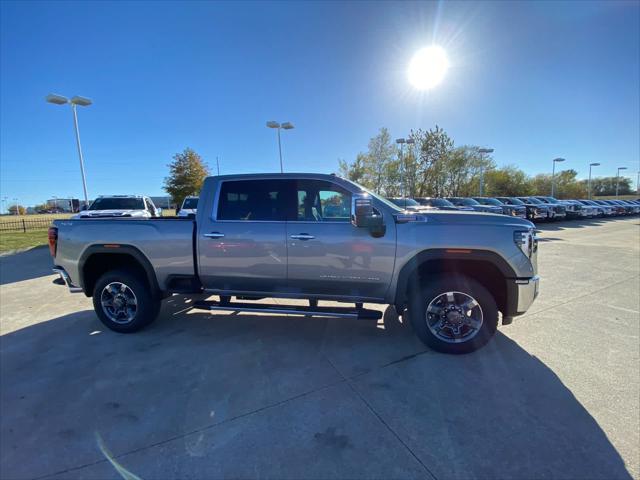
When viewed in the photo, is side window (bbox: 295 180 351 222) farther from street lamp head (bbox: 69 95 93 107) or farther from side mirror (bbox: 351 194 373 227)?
street lamp head (bbox: 69 95 93 107)

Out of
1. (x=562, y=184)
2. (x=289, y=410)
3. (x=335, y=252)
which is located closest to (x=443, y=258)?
(x=335, y=252)

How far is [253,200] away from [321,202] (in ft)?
2.82

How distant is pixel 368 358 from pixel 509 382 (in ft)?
4.41

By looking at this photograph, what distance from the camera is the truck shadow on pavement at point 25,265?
7.23 m

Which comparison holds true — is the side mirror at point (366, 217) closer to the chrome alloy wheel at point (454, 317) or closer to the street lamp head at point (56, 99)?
the chrome alloy wheel at point (454, 317)

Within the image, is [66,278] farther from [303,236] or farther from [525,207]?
[525,207]

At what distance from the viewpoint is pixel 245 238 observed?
358cm

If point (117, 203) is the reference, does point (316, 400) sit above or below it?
below

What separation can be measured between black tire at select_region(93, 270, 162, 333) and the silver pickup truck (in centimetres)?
1

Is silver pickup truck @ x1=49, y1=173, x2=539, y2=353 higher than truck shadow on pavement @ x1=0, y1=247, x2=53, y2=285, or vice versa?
silver pickup truck @ x1=49, y1=173, x2=539, y2=353

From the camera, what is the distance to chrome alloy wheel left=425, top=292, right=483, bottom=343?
Answer: 130 inches

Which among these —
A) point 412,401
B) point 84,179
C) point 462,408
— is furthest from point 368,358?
point 84,179

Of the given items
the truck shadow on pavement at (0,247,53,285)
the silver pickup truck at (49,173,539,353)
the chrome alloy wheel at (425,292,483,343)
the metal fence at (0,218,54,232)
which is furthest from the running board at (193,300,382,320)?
the metal fence at (0,218,54,232)

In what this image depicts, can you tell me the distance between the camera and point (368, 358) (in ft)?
10.8
